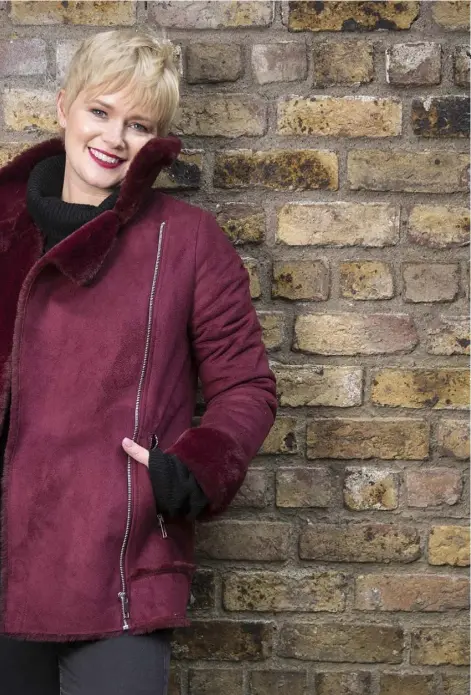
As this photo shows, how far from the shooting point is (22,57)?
1.99 m

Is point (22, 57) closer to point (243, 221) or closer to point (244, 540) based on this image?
point (243, 221)

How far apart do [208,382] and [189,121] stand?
661 millimetres

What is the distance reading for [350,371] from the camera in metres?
2.01

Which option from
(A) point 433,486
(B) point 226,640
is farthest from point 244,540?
(A) point 433,486

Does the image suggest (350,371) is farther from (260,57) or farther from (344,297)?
(260,57)

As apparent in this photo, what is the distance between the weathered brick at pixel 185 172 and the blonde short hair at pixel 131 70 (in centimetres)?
30

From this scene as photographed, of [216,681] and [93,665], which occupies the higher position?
[93,665]

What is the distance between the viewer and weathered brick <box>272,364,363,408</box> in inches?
79.1

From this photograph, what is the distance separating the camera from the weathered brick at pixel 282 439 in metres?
2.02

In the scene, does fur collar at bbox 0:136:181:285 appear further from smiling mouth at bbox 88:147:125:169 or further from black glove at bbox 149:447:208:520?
black glove at bbox 149:447:208:520

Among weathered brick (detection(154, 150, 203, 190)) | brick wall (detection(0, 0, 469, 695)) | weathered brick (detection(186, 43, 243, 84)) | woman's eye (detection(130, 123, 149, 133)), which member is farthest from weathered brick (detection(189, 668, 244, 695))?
weathered brick (detection(186, 43, 243, 84))

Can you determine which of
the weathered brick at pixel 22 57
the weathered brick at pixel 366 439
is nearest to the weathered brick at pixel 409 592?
the weathered brick at pixel 366 439

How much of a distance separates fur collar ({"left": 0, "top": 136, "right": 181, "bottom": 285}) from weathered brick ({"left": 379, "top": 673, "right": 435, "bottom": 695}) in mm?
1181

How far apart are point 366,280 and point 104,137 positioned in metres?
0.69
